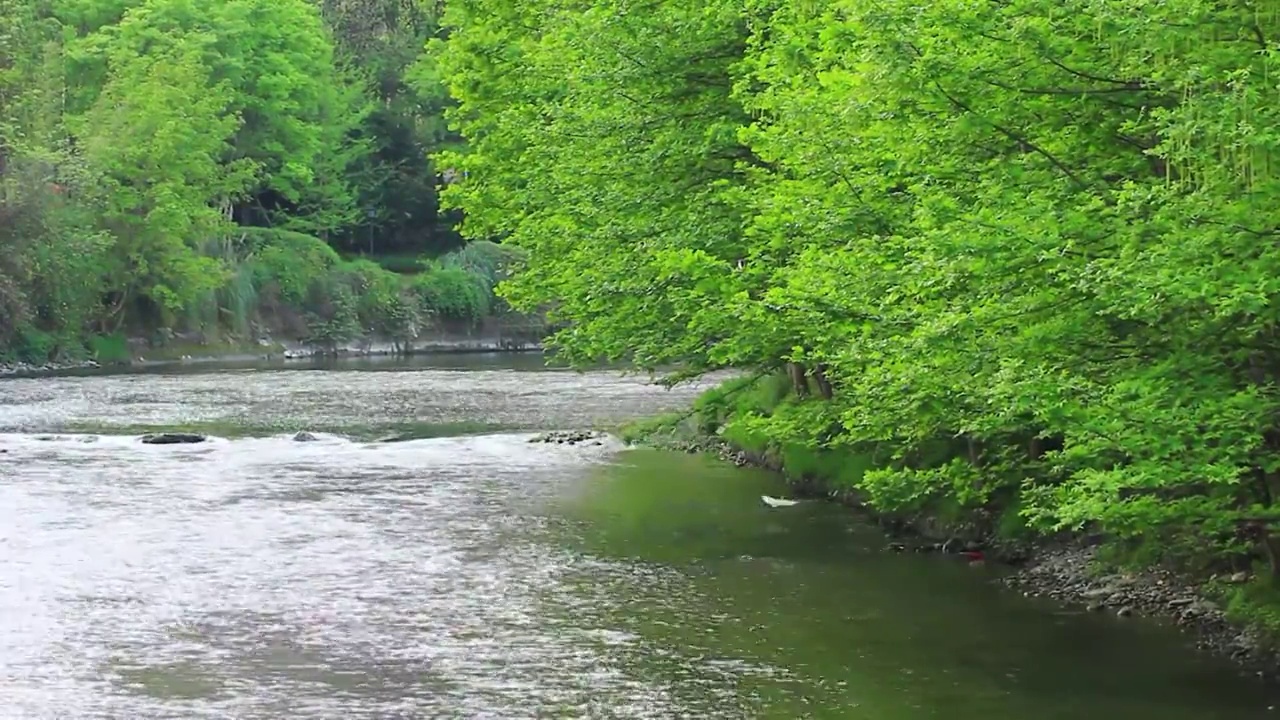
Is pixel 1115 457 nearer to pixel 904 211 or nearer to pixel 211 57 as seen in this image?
pixel 904 211

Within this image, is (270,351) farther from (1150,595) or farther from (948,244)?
(948,244)

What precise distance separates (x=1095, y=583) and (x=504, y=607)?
7.50m

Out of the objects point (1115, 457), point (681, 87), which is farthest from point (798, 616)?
point (681, 87)

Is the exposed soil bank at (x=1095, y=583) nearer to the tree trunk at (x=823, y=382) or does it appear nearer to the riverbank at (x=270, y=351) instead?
the tree trunk at (x=823, y=382)

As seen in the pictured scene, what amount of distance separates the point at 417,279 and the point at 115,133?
57.8 feet

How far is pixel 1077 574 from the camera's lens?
75.3ft

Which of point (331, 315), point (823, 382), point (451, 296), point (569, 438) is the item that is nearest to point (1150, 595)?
point (823, 382)

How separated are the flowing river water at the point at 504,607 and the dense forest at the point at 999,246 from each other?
5.55 feet

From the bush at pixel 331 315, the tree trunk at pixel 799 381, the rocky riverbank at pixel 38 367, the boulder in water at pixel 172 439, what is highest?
the bush at pixel 331 315

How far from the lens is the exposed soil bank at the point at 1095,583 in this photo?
19.1 meters

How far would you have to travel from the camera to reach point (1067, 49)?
56.9ft

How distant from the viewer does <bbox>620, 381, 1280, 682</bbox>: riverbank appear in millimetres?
19031

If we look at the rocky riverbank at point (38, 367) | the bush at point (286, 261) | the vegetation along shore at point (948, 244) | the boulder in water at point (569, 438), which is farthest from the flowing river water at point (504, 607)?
the bush at point (286, 261)

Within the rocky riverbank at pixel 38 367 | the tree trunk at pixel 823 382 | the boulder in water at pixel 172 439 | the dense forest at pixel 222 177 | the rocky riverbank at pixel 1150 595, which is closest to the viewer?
the rocky riverbank at pixel 1150 595
